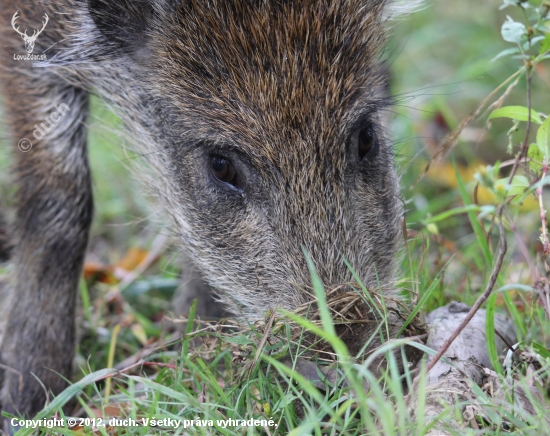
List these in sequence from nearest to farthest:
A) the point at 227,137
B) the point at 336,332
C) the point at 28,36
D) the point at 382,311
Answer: the point at 336,332
the point at 382,311
the point at 227,137
the point at 28,36

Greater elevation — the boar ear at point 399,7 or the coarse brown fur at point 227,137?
the boar ear at point 399,7

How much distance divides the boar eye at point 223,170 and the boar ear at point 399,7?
4.22 ft

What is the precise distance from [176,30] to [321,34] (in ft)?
2.26

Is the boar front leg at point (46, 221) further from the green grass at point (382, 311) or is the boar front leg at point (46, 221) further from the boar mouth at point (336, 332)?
the boar mouth at point (336, 332)

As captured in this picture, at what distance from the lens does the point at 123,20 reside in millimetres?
3404

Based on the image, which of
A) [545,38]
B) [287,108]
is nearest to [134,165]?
[287,108]

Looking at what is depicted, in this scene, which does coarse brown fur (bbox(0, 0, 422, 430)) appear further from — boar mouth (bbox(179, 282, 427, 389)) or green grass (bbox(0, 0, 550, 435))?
green grass (bbox(0, 0, 550, 435))

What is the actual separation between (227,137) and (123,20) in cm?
90

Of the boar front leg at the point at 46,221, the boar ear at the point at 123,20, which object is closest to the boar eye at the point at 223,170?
the boar ear at the point at 123,20

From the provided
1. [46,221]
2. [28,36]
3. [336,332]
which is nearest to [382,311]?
[336,332]

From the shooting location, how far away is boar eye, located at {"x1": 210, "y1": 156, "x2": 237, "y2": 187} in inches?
123

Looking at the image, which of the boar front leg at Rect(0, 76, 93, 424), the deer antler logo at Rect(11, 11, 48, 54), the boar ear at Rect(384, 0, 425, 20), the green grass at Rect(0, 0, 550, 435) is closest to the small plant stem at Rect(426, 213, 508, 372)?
the green grass at Rect(0, 0, 550, 435)

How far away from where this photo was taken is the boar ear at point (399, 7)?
145 inches

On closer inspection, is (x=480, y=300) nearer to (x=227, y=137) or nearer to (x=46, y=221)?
(x=227, y=137)
